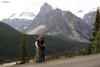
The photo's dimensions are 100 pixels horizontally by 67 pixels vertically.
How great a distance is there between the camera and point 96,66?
17.7 m

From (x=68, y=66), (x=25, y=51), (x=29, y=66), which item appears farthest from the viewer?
(x=25, y=51)

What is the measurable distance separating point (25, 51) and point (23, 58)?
2384mm

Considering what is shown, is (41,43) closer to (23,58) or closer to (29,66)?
(29,66)

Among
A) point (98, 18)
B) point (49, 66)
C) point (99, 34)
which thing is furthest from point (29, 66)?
point (98, 18)

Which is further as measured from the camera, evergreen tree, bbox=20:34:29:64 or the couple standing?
evergreen tree, bbox=20:34:29:64

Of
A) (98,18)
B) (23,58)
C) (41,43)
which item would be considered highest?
(98,18)

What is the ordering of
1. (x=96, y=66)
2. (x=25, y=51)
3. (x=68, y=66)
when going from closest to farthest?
(x=96, y=66) < (x=68, y=66) < (x=25, y=51)

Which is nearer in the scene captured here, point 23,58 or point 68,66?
point 68,66

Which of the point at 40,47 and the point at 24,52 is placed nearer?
the point at 40,47

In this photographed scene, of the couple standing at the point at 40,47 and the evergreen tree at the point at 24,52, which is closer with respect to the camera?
the couple standing at the point at 40,47

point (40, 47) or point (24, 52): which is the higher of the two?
point (40, 47)

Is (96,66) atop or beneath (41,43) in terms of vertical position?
beneath

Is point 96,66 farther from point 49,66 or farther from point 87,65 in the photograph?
point 49,66

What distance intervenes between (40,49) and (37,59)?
110 centimetres
